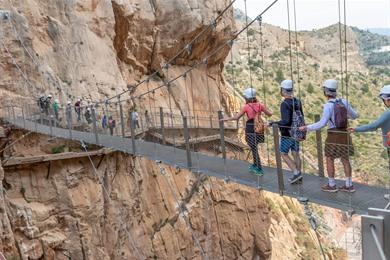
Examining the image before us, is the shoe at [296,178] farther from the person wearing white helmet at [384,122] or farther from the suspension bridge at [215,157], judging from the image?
the person wearing white helmet at [384,122]

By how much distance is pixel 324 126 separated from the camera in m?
3.59

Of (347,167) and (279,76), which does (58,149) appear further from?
(279,76)

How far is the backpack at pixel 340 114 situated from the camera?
356 centimetres

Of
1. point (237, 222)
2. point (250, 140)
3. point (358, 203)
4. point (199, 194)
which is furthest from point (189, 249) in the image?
point (358, 203)

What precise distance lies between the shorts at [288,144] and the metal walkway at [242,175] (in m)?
0.29

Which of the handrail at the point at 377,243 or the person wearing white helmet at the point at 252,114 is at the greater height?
the person wearing white helmet at the point at 252,114

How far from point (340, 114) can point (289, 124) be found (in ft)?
1.77

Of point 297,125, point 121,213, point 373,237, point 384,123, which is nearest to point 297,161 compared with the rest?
point 297,125

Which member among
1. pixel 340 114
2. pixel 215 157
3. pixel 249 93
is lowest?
pixel 215 157

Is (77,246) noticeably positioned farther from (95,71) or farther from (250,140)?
(250,140)

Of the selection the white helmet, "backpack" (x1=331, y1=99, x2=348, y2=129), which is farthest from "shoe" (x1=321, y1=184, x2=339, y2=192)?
the white helmet

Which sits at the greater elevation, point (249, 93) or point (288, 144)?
point (249, 93)

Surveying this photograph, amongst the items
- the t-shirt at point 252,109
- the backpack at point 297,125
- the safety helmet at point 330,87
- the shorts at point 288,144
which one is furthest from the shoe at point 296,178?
the safety helmet at point 330,87

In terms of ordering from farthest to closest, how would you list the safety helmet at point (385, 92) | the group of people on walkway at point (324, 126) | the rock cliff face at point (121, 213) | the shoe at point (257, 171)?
Result: the rock cliff face at point (121, 213) < the shoe at point (257, 171) < the group of people on walkway at point (324, 126) < the safety helmet at point (385, 92)
